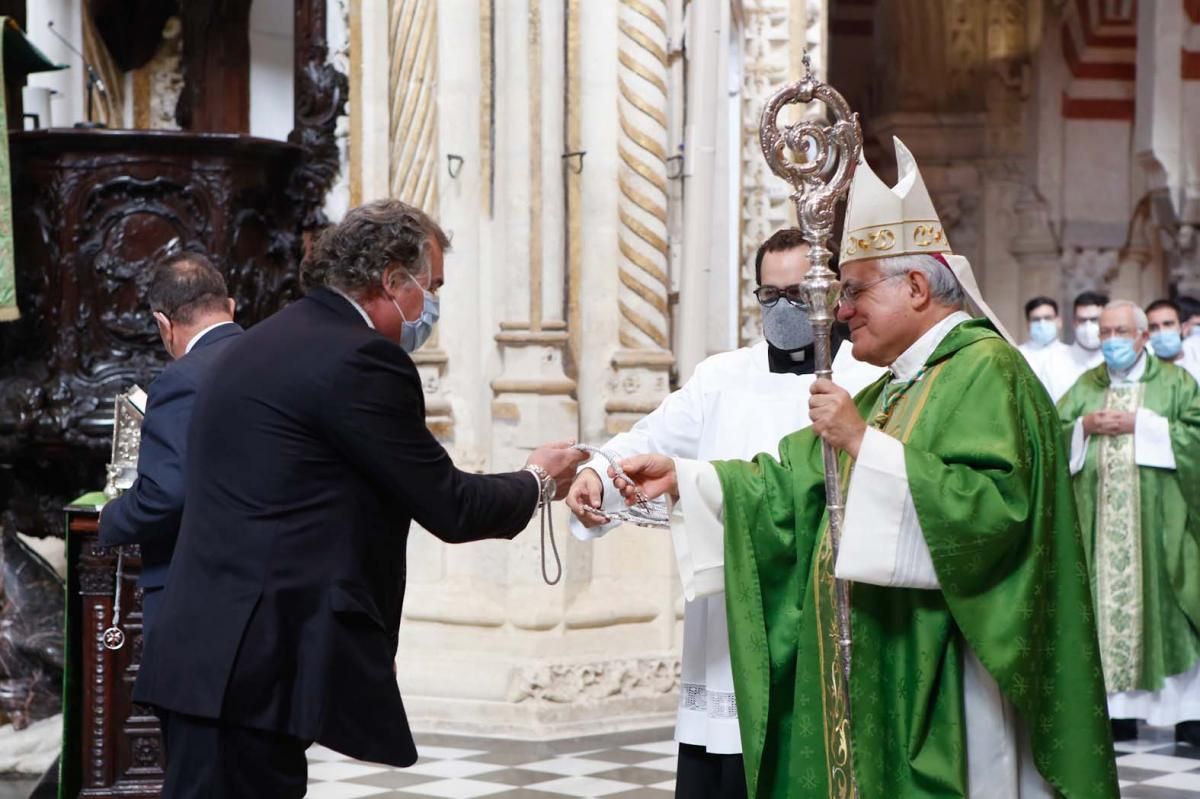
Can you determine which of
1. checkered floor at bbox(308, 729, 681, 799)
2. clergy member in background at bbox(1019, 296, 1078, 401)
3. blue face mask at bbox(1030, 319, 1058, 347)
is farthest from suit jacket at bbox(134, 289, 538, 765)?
blue face mask at bbox(1030, 319, 1058, 347)

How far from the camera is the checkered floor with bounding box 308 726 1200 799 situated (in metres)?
6.09

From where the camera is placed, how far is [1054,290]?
13891mm

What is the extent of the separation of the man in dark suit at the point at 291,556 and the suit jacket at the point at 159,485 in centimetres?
112

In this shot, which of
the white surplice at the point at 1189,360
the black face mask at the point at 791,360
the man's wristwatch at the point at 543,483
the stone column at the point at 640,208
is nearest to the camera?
the man's wristwatch at the point at 543,483

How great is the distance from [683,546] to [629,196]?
4.14 m

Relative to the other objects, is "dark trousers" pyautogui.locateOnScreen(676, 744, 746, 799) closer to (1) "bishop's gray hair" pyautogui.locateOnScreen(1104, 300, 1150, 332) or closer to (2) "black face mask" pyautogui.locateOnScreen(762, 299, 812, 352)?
(2) "black face mask" pyautogui.locateOnScreen(762, 299, 812, 352)

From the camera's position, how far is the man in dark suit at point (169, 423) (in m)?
4.36

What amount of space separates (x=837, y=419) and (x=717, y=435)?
0.87 metres

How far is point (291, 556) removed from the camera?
10.2 feet

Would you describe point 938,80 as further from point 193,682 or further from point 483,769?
point 193,682

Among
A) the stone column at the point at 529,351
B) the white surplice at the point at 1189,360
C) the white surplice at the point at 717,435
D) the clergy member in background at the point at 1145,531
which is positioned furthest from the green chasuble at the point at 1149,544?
the white surplice at the point at 717,435

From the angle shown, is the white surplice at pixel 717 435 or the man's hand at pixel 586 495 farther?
the white surplice at pixel 717 435

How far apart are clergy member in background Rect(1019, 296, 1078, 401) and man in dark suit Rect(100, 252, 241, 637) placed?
5.57 meters

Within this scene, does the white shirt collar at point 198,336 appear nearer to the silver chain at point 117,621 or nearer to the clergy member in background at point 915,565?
the silver chain at point 117,621
